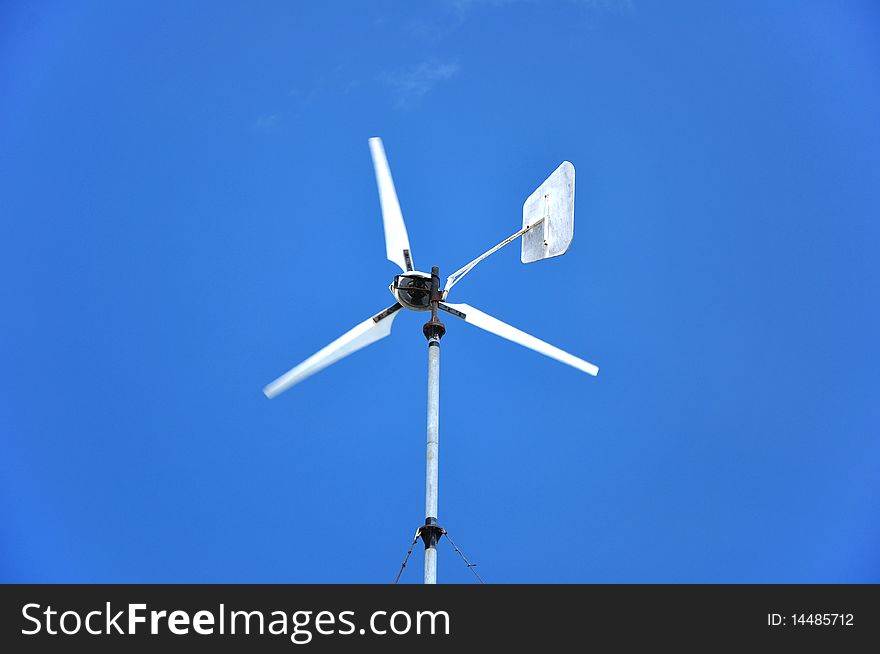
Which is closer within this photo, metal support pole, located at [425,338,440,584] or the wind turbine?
metal support pole, located at [425,338,440,584]

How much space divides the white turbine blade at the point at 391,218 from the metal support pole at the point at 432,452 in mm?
2091

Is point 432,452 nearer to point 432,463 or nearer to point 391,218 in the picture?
point 432,463

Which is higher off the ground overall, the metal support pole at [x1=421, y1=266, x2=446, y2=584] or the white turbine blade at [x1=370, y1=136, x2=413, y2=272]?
the white turbine blade at [x1=370, y1=136, x2=413, y2=272]

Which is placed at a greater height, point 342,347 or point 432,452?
point 342,347

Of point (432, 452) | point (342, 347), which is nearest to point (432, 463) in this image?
point (432, 452)

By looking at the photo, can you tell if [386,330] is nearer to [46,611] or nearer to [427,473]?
[427,473]

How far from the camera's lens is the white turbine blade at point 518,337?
3322cm

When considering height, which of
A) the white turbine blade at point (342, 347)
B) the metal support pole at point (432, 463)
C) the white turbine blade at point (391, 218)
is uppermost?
the white turbine blade at point (391, 218)

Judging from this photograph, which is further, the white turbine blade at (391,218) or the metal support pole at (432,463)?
the white turbine blade at (391,218)

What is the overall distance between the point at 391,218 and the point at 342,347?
3.36 meters

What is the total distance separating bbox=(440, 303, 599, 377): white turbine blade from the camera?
3322cm

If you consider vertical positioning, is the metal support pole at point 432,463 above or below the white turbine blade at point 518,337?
below

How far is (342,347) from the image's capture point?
32625 mm

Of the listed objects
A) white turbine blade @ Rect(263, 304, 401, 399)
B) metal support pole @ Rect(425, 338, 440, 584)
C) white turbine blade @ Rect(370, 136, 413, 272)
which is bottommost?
metal support pole @ Rect(425, 338, 440, 584)
